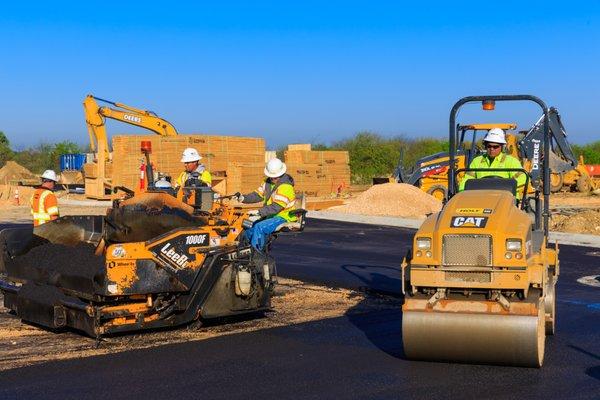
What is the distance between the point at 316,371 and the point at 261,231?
2.88m

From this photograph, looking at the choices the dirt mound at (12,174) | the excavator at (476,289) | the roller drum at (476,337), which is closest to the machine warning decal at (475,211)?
the excavator at (476,289)

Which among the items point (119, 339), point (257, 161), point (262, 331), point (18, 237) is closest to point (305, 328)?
point (262, 331)

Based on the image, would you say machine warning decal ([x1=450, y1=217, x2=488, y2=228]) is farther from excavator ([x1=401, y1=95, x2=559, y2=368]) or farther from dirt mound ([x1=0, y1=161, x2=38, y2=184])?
dirt mound ([x1=0, y1=161, x2=38, y2=184])

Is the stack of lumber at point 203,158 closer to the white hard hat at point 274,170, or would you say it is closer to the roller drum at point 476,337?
the white hard hat at point 274,170

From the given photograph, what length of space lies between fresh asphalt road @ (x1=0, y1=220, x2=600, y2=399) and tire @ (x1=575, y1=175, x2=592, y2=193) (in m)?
27.8

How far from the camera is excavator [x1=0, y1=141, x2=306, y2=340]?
7723 millimetres

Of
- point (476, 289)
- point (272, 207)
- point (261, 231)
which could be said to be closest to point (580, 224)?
point (272, 207)


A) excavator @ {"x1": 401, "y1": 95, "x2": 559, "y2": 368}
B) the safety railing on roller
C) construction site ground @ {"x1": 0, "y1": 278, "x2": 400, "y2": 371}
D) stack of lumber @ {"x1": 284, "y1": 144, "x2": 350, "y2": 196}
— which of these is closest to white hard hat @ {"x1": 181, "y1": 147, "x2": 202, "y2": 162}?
construction site ground @ {"x1": 0, "y1": 278, "x2": 400, "y2": 371}

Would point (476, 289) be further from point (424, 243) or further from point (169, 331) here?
point (169, 331)

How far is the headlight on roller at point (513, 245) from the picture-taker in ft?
21.0

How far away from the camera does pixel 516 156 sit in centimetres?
2569

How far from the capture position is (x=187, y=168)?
11703 mm

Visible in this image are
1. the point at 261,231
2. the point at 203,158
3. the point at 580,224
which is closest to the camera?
the point at 261,231

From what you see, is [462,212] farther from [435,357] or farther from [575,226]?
[575,226]
